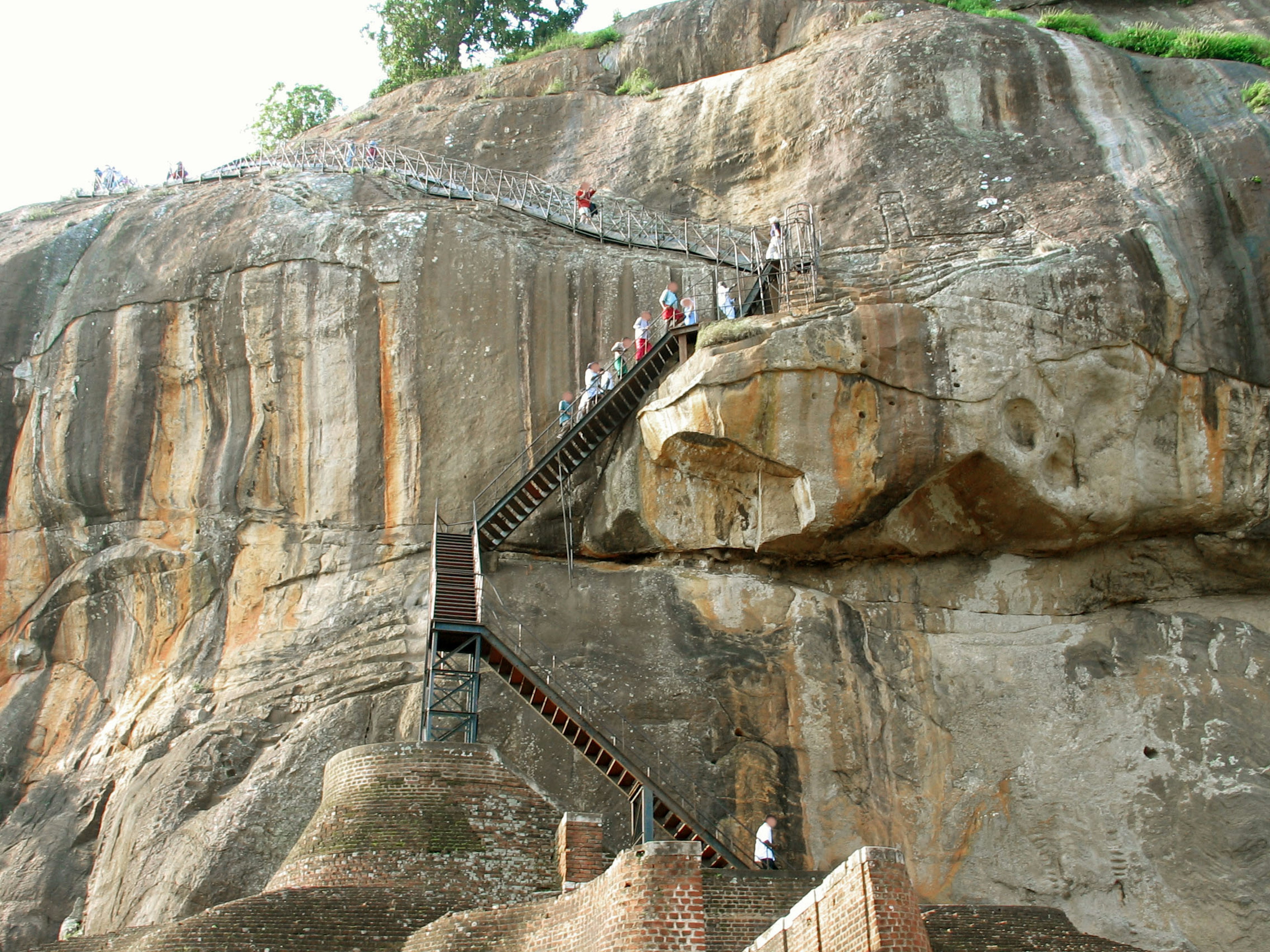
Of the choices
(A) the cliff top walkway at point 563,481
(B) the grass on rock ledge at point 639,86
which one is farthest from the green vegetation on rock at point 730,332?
(B) the grass on rock ledge at point 639,86

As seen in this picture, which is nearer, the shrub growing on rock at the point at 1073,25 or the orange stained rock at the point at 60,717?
the orange stained rock at the point at 60,717

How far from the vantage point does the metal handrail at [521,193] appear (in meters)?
26.5

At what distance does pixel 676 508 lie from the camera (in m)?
22.9

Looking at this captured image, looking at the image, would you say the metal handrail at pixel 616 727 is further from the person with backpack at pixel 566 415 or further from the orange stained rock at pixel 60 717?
the orange stained rock at pixel 60 717

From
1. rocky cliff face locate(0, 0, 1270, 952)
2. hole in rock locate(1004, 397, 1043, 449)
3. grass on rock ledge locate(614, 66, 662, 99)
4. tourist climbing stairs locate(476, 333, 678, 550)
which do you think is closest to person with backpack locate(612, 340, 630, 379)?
tourist climbing stairs locate(476, 333, 678, 550)

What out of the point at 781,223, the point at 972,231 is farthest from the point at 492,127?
the point at 972,231

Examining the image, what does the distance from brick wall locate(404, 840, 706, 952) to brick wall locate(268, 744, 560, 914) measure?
1.87 m

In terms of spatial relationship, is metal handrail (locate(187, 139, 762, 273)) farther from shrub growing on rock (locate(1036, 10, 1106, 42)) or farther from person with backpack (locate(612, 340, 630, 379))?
shrub growing on rock (locate(1036, 10, 1106, 42))

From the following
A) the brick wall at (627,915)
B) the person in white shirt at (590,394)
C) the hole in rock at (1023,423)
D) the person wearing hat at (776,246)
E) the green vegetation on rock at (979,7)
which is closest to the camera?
the brick wall at (627,915)

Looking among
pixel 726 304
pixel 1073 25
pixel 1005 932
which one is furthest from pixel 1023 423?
pixel 1073 25

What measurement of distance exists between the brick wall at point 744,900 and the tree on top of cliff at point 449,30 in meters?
30.6

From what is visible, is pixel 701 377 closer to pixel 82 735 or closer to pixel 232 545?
pixel 232 545

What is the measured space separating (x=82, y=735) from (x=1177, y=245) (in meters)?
20.3

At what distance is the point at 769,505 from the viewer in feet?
A: 72.6
